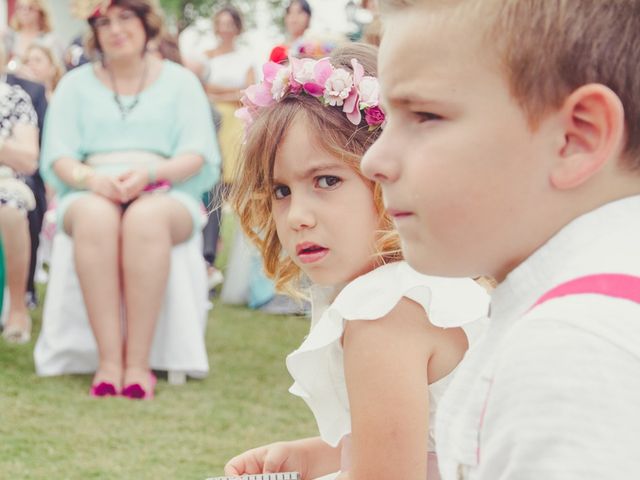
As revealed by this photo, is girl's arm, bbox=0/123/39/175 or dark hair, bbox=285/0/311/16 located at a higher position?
dark hair, bbox=285/0/311/16

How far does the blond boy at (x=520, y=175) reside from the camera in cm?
83

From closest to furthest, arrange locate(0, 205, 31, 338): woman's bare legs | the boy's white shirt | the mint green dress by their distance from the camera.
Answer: the boy's white shirt, the mint green dress, locate(0, 205, 31, 338): woman's bare legs

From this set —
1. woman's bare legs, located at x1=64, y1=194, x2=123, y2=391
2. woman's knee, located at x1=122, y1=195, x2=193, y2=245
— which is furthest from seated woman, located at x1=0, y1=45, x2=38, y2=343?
woman's knee, located at x1=122, y1=195, x2=193, y2=245

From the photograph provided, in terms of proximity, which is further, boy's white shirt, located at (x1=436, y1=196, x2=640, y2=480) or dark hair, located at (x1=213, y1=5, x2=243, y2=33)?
dark hair, located at (x1=213, y1=5, x2=243, y2=33)

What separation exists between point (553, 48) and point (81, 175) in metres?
3.49

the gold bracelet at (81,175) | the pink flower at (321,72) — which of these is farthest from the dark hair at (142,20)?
the pink flower at (321,72)

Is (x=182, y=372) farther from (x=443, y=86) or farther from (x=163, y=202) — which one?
(x=443, y=86)

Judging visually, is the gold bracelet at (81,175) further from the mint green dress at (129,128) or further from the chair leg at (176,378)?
the chair leg at (176,378)

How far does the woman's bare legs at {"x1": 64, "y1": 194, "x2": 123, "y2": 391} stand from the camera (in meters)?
4.04

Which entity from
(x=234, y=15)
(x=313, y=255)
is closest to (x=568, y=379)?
(x=313, y=255)

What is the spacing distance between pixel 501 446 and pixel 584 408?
0.28 ft

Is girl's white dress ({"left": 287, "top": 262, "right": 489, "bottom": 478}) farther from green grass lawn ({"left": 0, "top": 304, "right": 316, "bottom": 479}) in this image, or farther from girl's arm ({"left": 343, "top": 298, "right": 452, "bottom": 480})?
green grass lawn ({"left": 0, "top": 304, "right": 316, "bottom": 479})

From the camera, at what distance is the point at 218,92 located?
25.2 ft

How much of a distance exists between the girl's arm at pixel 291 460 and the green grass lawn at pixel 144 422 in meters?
0.98
